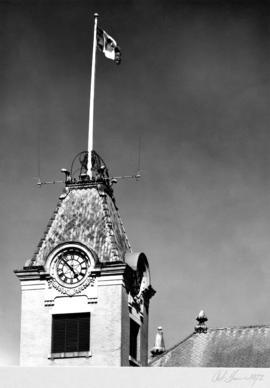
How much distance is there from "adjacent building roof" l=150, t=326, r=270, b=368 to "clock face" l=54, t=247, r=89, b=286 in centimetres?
781

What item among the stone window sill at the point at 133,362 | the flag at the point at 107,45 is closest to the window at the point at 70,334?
the stone window sill at the point at 133,362

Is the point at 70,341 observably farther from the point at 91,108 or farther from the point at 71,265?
the point at 91,108

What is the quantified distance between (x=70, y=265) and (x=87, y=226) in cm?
283

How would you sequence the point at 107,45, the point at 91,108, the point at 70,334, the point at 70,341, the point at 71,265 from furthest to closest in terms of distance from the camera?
the point at 107,45 < the point at 91,108 < the point at 71,265 < the point at 70,334 < the point at 70,341

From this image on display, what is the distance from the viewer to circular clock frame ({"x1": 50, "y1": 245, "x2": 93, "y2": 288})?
5485cm

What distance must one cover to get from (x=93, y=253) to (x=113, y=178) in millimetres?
6178

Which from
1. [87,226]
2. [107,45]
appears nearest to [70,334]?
[87,226]

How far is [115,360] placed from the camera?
53.2 m

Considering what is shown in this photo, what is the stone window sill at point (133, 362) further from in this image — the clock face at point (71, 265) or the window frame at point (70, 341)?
the clock face at point (71, 265)

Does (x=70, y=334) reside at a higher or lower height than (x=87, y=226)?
lower
